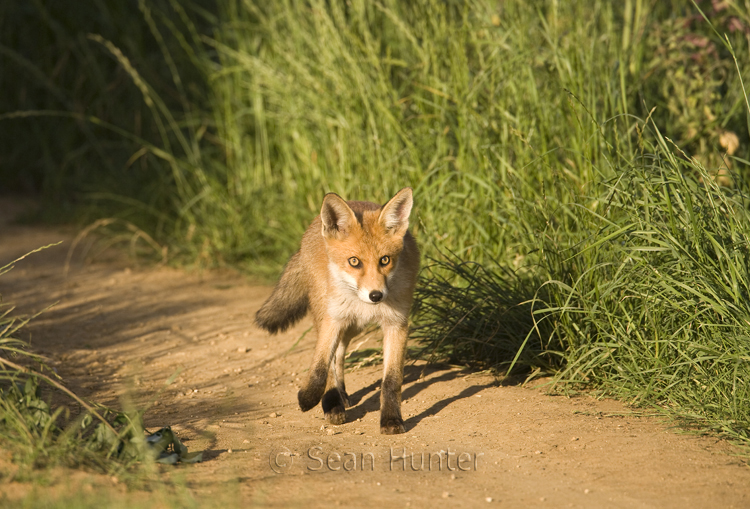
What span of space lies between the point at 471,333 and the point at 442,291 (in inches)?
13.0

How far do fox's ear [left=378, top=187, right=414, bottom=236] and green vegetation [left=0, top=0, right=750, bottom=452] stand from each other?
→ 0.66 m

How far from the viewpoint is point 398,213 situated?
4.09m

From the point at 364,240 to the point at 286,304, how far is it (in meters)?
0.83

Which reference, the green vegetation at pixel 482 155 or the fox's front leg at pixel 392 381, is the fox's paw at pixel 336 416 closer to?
the fox's front leg at pixel 392 381

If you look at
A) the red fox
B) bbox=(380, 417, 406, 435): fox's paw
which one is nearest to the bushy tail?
the red fox

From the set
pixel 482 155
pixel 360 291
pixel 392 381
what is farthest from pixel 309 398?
pixel 482 155

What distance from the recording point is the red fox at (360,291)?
386 cm

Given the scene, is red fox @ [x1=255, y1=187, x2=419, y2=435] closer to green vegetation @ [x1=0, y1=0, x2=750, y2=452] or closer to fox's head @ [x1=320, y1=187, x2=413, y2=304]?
fox's head @ [x1=320, y1=187, x2=413, y2=304]

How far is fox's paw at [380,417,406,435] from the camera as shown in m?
3.74

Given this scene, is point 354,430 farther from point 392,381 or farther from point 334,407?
point 392,381

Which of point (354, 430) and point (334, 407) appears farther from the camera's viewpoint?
point (334, 407)

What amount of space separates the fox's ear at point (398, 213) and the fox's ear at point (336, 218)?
183 millimetres

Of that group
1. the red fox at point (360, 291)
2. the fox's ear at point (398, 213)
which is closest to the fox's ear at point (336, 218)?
the red fox at point (360, 291)

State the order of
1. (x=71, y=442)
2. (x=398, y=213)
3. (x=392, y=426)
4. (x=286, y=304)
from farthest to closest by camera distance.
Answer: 1. (x=286, y=304)
2. (x=398, y=213)
3. (x=392, y=426)
4. (x=71, y=442)
